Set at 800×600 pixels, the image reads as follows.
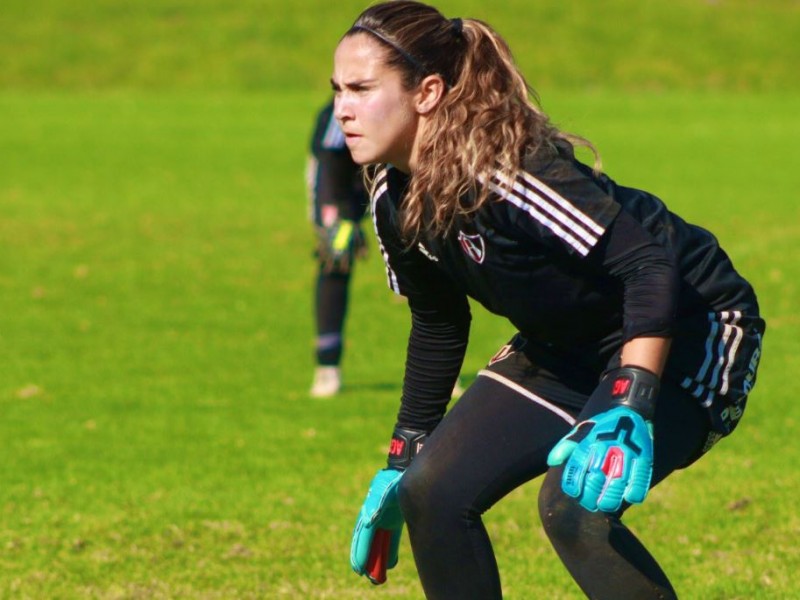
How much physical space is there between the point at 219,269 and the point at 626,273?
1082 centimetres

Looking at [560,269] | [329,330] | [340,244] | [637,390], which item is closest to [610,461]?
[637,390]

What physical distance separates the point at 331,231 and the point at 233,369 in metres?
1.47

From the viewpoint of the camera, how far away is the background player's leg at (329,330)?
29.5ft

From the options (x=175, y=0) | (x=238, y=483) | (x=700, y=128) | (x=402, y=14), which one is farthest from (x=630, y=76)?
(x=402, y=14)

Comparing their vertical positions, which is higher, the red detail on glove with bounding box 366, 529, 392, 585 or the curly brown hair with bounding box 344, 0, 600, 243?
the curly brown hair with bounding box 344, 0, 600, 243

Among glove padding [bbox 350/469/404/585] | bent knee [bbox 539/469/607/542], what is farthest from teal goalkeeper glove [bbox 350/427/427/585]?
bent knee [bbox 539/469/607/542]

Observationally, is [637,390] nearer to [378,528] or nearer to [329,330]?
[378,528]

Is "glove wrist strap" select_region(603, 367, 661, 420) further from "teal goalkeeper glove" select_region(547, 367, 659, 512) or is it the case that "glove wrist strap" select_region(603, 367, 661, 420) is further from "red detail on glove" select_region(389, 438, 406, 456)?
"red detail on glove" select_region(389, 438, 406, 456)

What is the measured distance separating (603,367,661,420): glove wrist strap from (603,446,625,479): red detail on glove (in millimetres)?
150

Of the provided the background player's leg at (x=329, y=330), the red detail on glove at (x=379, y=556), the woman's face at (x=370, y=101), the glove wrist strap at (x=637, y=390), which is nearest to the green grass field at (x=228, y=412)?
the background player's leg at (x=329, y=330)

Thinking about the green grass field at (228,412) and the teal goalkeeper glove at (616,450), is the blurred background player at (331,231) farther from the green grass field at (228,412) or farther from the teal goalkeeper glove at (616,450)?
the teal goalkeeper glove at (616,450)

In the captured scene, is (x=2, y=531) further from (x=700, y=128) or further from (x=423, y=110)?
(x=700, y=128)

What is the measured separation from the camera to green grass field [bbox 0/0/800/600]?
5664 millimetres

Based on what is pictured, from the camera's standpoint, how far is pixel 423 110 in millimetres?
3758
